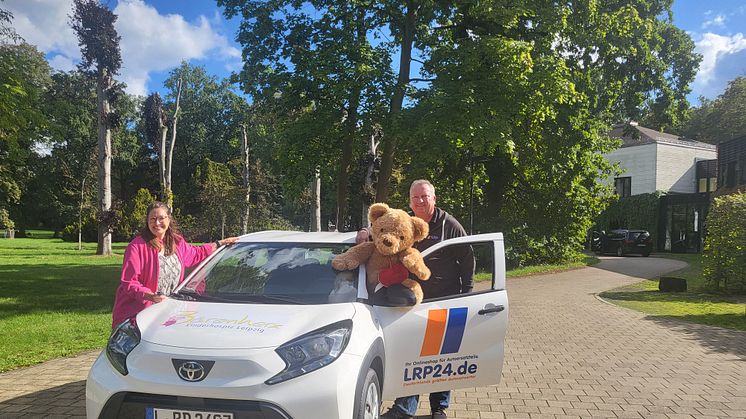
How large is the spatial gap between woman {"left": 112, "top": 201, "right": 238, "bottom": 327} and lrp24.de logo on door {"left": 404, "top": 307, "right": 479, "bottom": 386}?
1855 millimetres

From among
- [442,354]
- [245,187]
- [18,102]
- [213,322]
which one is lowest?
[442,354]

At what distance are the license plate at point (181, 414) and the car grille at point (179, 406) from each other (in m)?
0.02

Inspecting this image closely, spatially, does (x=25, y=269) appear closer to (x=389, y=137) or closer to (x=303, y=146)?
(x=303, y=146)

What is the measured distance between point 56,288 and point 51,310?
10.6ft

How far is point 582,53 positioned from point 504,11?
5.74 metres

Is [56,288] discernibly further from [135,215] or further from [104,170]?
[135,215]

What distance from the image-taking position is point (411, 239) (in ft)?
12.8

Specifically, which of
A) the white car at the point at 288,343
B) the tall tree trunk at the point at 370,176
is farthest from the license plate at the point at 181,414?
the tall tree trunk at the point at 370,176

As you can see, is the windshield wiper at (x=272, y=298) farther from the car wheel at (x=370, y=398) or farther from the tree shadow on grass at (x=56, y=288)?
the tree shadow on grass at (x=56, y=288)

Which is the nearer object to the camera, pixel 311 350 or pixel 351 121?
pixel 311 350

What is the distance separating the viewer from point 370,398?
337 cm

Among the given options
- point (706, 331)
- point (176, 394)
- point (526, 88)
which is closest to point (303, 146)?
point (526, 88)

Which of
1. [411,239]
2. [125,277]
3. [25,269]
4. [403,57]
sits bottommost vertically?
[25,269]

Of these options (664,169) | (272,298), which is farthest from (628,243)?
Result: (272,298)
